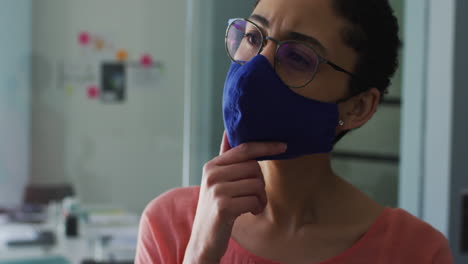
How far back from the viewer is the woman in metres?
0.99

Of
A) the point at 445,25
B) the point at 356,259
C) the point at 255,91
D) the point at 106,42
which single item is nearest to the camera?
the point at 255,91

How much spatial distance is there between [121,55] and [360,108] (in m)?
3.25

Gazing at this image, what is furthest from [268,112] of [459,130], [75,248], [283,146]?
[75,248]

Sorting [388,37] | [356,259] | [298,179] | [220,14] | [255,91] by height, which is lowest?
[356,259]

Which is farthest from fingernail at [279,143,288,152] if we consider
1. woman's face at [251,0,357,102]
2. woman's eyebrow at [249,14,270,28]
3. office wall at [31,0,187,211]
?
office wall at [31,0,187,211]

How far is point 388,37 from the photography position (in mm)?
1142

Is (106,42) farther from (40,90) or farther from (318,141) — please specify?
(318,141)

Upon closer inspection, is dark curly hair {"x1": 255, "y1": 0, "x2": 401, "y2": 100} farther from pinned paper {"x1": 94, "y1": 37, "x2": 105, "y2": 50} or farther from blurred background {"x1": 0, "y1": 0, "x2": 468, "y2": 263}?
pinned paper {"x1": 94, "y1": 37, "x2": 105, "y2": 50}

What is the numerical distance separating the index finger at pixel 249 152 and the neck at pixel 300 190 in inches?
4.9

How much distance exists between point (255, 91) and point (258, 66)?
48mm

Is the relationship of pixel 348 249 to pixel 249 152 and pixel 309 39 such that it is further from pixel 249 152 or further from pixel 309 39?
pixel 309 39

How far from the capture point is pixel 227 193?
974 mm

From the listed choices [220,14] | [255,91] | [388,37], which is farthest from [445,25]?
[255,91]

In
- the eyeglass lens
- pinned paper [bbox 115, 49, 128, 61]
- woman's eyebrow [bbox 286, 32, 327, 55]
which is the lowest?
the eyeglass lens
